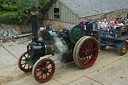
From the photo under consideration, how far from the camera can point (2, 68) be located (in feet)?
19.5

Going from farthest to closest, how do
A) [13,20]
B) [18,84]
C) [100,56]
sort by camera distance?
[13,20]
[100,56]
[18,84]

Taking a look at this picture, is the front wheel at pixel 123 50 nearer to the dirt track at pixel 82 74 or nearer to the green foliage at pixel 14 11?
the dirt track at pixel 82 74

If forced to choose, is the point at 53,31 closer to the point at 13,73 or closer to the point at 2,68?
the point at 13,73

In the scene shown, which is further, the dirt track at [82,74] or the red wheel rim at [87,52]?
the red wheel rim at [87,52]

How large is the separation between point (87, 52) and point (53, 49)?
1285 mm

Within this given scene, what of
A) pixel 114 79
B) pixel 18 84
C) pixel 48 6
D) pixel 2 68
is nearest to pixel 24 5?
pixel 48 6

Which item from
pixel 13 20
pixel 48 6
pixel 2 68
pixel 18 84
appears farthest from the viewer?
pixel 48 6

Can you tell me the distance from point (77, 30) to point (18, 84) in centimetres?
256

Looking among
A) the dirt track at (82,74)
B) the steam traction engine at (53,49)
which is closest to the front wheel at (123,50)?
the dirt track at (82,74)

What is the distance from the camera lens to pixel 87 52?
537 cm

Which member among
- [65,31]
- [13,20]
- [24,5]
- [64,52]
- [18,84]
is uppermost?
[24,5]

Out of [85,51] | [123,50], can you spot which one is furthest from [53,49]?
[123,50]

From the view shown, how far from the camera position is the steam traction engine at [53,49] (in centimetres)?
450

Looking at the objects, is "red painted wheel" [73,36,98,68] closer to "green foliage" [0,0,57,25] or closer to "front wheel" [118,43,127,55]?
"front wheel" [118,43,127,55]
